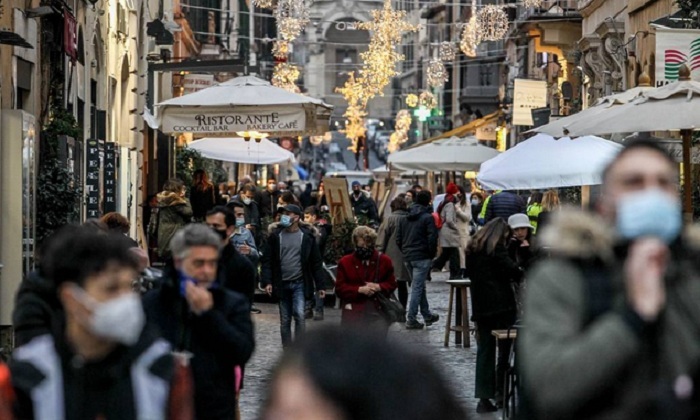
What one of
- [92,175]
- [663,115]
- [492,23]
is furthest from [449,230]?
[663,115]

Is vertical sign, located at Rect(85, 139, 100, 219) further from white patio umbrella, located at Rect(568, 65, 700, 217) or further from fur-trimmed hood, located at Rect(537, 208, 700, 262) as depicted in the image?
fur-trimmed hood, located at Rect(537, 208, 700, 262)

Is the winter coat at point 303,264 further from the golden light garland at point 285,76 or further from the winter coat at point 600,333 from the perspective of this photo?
the golden light garland at point 285,76

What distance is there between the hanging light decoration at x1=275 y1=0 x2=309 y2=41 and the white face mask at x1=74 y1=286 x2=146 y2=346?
28893 millimetres

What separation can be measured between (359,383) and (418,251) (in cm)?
1815

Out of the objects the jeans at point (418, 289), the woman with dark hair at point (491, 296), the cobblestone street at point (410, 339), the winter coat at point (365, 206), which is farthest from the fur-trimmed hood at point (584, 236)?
the winter coat at point (365, 206)

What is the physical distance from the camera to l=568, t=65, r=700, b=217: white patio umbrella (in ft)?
38.0

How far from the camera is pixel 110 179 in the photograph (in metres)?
20.7

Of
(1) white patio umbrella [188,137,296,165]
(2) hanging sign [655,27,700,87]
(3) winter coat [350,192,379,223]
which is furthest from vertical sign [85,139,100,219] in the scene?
(3) winter coat [350,192,379,223]

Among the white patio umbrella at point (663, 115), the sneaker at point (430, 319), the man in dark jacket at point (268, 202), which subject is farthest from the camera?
the man in dark jacket at point (268, 202)

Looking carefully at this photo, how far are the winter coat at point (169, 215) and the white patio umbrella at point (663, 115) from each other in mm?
7908

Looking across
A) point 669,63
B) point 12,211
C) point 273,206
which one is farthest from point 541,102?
point 12,211

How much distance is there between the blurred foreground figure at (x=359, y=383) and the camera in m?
2.57

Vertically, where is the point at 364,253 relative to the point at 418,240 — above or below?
above

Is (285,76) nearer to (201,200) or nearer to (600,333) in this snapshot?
(201,200)
